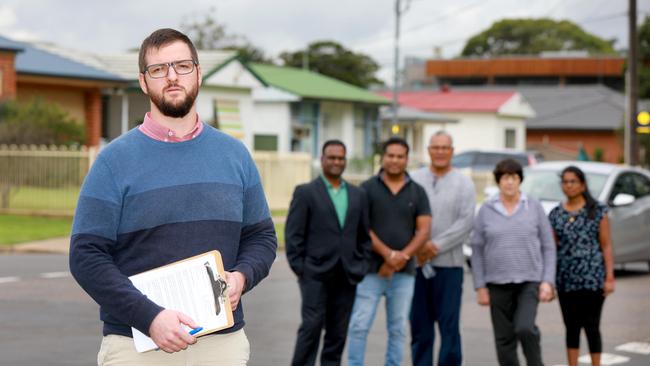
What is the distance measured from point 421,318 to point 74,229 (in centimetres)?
552

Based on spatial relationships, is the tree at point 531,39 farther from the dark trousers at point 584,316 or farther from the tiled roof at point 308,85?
the dark trousers at point 584,316

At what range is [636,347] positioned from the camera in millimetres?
11242

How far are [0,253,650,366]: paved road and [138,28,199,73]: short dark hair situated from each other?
5.83m

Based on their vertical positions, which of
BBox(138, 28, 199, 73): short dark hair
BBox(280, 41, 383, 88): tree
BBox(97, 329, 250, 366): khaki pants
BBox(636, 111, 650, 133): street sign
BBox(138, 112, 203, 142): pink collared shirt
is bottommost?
BBox(97, 329, 250, 366): khaki pants

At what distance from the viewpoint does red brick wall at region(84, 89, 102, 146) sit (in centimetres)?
3916

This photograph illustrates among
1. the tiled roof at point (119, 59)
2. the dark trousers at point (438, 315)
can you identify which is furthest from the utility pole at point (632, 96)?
the dark trousers at point (438, 315)

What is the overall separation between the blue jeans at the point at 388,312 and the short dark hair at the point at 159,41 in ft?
16.3

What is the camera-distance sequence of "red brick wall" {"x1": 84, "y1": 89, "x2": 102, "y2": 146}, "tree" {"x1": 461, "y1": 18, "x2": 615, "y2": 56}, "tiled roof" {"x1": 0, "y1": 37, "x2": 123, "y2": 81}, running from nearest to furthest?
"tiled roof" {"x1": 0, "y1": 37, "x2": 123, "y2": 81} → "red brick wall" {"x1": 84, "y1": 89, "x2": 102, "y2": 146} → "tree" {"x1": 461, "y1": 18, "x2": 615, "y2": 56}

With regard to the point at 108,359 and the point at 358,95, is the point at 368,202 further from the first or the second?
the point at 358,95

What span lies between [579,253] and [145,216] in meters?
5.87

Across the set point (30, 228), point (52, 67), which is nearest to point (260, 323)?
point (30, 228)

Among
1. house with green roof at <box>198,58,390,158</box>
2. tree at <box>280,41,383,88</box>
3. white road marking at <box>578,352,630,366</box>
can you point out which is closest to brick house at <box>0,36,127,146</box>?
house with green roof at <box>198,58,390,158</box>

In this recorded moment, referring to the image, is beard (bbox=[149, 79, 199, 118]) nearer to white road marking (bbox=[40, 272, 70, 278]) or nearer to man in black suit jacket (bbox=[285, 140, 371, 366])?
man in black suit jacket (bbox=[285, 140, 371, 366])

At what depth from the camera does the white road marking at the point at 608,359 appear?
10289 mm
